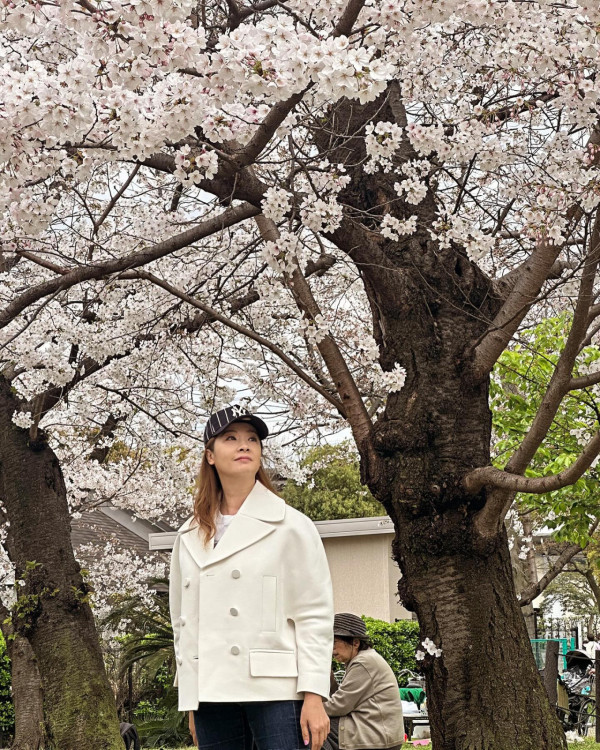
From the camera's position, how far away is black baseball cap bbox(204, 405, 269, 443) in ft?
10.2

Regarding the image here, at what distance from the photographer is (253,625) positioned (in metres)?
2.80

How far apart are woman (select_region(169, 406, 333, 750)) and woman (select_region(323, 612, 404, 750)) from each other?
7.62ft

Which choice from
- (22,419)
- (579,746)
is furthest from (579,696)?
(22,419)

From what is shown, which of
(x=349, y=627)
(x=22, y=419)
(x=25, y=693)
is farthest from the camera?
(x=25, y=693)

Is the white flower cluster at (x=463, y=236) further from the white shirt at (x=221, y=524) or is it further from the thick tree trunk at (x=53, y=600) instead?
the thick tree trunk at (x=53, y=600)

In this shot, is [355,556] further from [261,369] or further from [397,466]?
[397,466]

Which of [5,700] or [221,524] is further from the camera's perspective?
[5,700]

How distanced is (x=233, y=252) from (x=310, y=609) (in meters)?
4.92

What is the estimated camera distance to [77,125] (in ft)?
10.5

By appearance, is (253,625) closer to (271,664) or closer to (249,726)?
(271,664)

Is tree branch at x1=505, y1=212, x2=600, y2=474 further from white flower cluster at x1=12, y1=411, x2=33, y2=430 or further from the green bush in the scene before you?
the green bush

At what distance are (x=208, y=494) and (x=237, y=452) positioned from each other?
18 centimetres

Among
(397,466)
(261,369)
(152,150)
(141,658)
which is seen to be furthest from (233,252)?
(141,658)

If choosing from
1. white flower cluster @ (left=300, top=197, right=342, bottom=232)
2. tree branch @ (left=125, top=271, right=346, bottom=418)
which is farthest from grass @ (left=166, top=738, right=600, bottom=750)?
white flower cluster @ (left=300, top=197, right=342, bottom=232)
